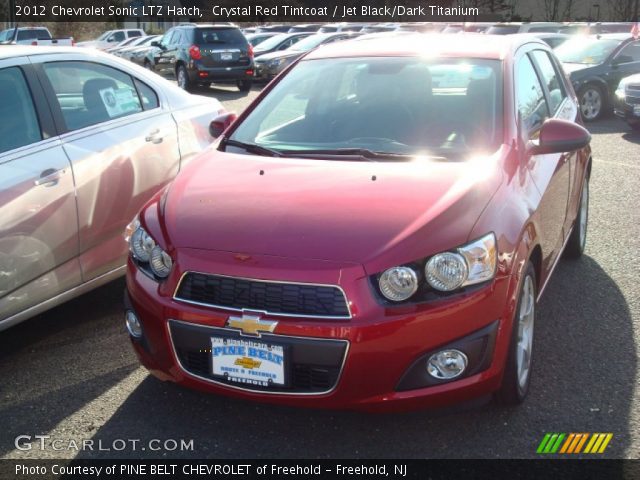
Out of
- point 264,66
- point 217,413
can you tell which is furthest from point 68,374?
point 264,66

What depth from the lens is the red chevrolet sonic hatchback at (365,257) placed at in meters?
2.86

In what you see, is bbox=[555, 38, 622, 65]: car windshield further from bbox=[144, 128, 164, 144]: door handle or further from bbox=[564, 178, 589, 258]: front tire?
bbox=[144, 128, 164, 144]: door handle

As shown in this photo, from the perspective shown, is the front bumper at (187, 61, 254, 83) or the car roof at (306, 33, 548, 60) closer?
the car roof at (306, 33, 548, 60)

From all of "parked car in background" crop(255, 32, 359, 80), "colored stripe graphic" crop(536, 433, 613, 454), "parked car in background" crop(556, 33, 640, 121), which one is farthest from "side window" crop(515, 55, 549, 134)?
"parked car in background" crop(255, 32, 359, 80)

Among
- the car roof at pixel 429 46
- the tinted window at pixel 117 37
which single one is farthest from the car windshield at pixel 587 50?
the tinted window at pixel 117 37

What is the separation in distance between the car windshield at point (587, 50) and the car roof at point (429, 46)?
32.3 ft

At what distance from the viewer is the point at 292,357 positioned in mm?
2875

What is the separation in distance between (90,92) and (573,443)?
3.38 m

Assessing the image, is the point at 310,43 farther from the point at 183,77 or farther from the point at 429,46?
the point at 429,46

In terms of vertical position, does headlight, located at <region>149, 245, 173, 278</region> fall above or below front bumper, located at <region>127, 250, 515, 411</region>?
above

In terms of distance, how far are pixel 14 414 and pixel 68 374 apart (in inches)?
16.4

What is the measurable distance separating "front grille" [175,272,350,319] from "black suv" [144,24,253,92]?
16.7 meters

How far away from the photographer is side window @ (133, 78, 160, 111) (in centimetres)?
508

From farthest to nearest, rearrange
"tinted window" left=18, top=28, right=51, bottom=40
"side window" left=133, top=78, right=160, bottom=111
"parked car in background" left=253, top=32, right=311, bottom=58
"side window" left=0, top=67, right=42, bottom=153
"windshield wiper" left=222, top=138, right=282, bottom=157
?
"tinted window" left=18, top=28, right=51, bottom=40, "parked car in background" left=253, top=32, right=311, bottom=58, "side window" left=133, top=78, right=160, bottom=111, "side window" left=0, top=67, right=42, bottom=153, "windshield wiper" left=222, top=138, right=282, bottom=157
